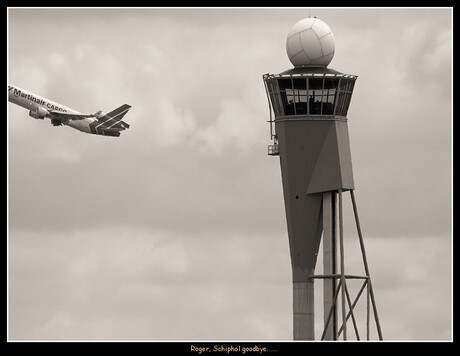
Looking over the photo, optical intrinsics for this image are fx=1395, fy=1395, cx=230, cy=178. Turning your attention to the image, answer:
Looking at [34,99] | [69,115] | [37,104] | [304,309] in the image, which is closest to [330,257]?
[304,309]

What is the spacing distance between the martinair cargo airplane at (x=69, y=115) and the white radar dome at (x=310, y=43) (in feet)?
168

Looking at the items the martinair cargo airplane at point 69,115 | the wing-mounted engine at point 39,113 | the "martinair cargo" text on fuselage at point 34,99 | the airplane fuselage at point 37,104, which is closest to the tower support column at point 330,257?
the martinair cargo airplane at point 69,115

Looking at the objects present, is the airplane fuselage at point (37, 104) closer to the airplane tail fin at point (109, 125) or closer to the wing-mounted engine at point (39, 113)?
the airplane tail fin at point (109, 125)

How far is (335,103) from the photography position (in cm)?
13175

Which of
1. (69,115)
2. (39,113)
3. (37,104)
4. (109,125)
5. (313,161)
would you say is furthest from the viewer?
(69,115)

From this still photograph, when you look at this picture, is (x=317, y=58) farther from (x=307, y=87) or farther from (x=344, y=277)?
(x=344, y=277)

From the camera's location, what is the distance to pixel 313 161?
5138 inches

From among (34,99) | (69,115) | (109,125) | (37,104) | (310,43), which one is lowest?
(310,43)

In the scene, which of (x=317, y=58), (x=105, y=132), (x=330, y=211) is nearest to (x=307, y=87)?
(x=317, y=58)

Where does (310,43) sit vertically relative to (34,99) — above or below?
below

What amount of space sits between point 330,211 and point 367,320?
423 inches

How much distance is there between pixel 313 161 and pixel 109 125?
55.1 m

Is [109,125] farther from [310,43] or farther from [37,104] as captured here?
[310,43]

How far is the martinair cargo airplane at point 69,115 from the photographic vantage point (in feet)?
588
